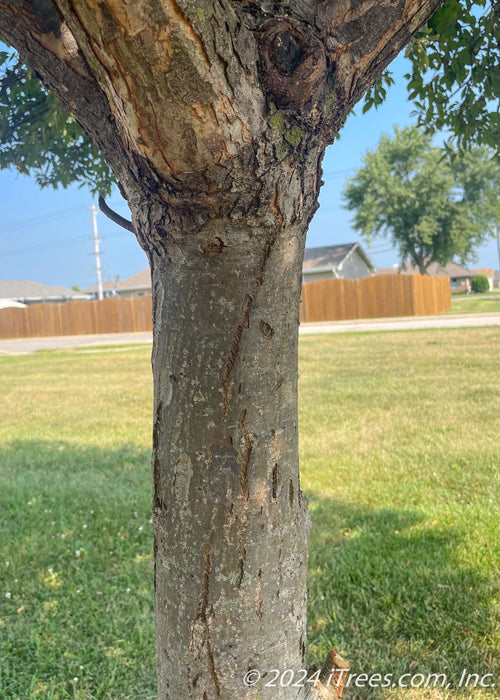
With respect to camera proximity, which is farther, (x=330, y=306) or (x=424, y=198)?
(x=424, y=198)

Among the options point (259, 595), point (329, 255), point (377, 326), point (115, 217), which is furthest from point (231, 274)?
point (329, 255)

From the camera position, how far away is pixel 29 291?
207ft

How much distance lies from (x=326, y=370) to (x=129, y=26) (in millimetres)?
9427

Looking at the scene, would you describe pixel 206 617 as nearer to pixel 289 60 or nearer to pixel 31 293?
pixel 289 60

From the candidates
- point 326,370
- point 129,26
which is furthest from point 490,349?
point 129,26

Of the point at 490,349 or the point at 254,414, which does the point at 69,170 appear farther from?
the point at 490,349

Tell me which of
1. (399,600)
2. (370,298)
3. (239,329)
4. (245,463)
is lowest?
(399,600)

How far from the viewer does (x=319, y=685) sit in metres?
1.54

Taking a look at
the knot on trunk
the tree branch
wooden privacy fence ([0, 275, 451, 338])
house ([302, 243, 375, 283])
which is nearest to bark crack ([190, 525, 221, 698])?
the tree branch

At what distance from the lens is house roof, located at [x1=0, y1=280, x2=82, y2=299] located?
61469 millimetres

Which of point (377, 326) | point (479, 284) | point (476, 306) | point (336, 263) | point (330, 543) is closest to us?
point (330, 543)

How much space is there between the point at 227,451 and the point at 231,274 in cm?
44

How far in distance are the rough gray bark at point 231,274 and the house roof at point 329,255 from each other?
34.0 metres

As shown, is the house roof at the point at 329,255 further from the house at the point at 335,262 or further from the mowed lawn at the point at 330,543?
the mowed lawn at the point at 330,543
